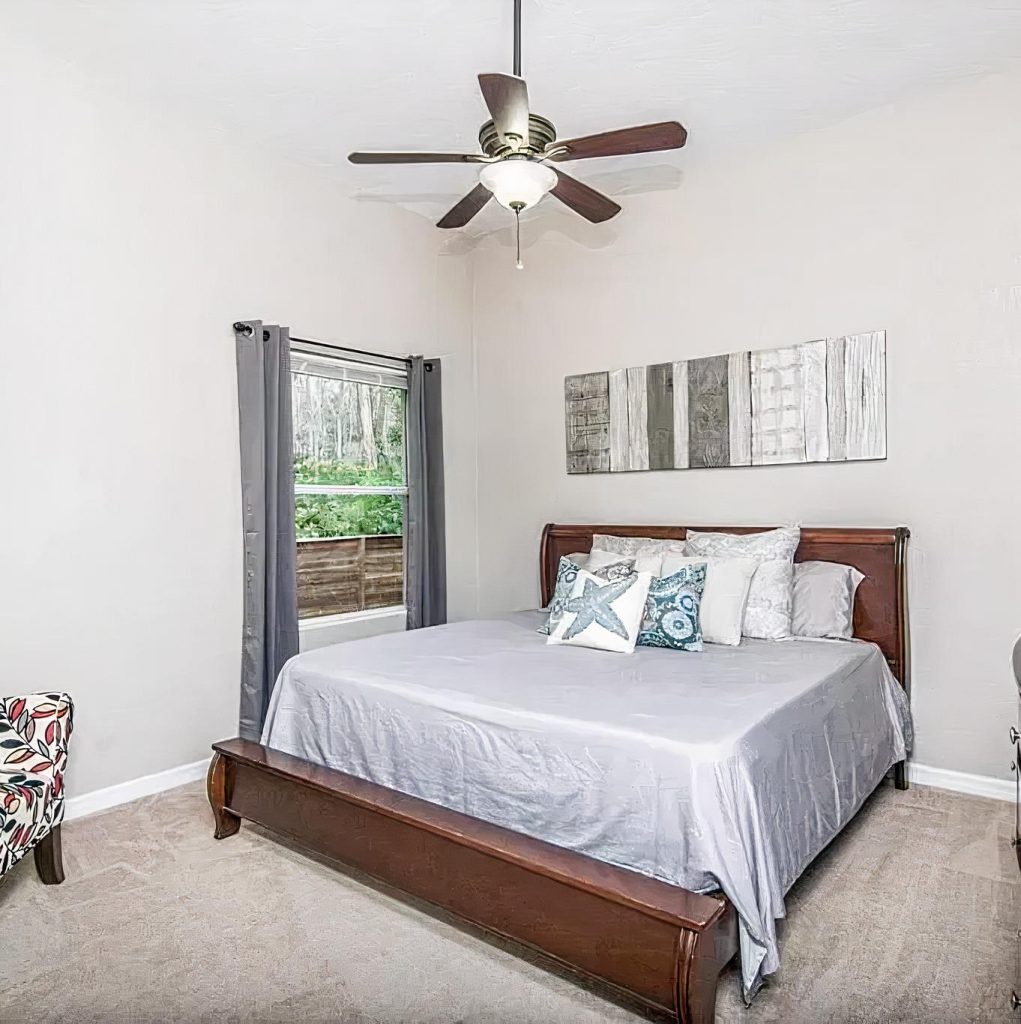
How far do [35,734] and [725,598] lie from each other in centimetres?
245

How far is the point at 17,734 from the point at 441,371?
9.62ft

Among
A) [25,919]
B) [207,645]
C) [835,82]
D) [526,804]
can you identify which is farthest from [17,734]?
[835,82]

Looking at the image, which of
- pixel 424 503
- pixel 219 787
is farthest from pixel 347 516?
pixel 219 787

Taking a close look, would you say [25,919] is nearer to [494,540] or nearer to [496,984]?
[496,984]

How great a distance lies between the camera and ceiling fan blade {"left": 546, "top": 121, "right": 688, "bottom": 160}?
2.35 meters

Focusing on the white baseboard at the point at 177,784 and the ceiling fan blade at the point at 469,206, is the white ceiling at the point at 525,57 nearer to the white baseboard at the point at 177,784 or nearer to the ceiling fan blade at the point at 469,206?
the ceiling fan blade at the point at 469,206

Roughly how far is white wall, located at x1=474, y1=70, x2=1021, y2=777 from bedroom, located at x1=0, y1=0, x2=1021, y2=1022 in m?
0.01

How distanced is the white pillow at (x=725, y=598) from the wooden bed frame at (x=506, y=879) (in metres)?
1.38

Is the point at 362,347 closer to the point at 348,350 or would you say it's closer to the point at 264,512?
the point at 348,350

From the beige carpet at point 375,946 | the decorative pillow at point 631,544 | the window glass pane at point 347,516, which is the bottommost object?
the beige carpet at point 375,946

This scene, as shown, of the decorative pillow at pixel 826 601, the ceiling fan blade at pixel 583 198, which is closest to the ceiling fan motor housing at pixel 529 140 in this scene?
the ceiling fan blade at pixel 583 198

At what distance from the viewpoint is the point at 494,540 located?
483 centimetres

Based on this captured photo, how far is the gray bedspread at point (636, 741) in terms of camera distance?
1.84 metres

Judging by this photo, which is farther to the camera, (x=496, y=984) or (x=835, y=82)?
(x=835, y=82)
